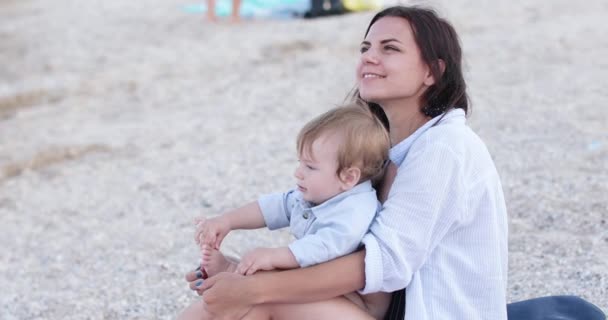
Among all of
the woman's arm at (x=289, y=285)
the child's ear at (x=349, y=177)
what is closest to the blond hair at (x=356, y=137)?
the child's ear at (x=349, y=177)

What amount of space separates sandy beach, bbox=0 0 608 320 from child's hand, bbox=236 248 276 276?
98cm

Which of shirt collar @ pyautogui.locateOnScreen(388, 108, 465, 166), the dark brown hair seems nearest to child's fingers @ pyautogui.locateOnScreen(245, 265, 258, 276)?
shirt collar @ pyautogui.locateOnScreen(388, 108, 465, 166)

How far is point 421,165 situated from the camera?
213 centimetres

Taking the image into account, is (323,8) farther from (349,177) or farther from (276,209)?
(349,177)

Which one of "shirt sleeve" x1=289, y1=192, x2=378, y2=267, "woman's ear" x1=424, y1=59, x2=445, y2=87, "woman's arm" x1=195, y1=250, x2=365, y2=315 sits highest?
"woman's ear" x1=424, y1=59, x2=445, y2=87

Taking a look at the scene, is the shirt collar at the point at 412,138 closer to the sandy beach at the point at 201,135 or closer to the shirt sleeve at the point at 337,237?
the shirt sleeve at the point at 337,237

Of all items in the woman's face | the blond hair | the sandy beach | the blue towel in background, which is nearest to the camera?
the blond hair

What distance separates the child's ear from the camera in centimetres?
222

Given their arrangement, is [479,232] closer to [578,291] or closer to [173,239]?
[578,291]

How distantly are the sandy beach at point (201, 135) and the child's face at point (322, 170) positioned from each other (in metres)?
0.68

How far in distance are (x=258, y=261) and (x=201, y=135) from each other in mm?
4569

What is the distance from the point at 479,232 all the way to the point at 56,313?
7.28 ft

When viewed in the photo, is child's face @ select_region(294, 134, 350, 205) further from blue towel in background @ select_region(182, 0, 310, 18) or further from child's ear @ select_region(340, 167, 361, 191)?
blue towel in background @ select_region(182, 0, 310, 18)

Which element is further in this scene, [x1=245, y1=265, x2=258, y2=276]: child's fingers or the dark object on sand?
the dark object on sand
